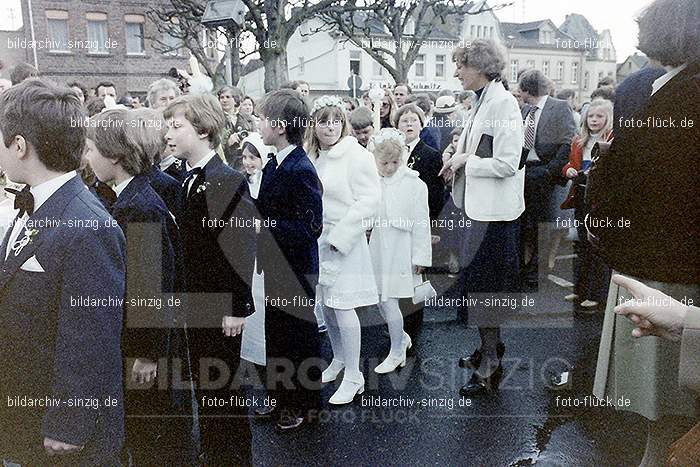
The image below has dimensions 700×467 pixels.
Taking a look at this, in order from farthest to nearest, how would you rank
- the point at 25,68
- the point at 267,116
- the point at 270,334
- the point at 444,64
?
the point at 444,64
the point at 25,68
the point at 270,334
the point at 267,116

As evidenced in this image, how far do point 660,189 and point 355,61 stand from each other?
4346mm

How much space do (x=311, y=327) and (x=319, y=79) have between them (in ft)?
11.6

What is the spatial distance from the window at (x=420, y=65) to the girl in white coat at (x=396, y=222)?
3.37 ft

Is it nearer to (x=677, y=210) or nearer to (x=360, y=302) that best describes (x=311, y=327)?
(x=360, y=302)

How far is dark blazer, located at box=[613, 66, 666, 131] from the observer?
2.21 metres

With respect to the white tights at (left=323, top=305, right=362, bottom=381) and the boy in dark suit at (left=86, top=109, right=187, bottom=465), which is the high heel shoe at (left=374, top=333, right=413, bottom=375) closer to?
the white tights at (left=323, top=305, right=362, bottom=381)

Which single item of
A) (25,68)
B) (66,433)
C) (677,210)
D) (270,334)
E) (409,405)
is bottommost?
(409,405)

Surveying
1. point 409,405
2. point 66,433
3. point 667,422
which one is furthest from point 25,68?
point 667,422

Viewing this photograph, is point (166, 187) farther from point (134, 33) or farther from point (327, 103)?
point (134, 33)

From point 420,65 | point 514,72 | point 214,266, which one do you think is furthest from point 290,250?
point 514,72

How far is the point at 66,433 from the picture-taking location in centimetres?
167

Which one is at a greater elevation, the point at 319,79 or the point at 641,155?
the point at 319,79

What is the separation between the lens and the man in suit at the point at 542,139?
4.74 m

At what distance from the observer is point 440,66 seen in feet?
15.5
